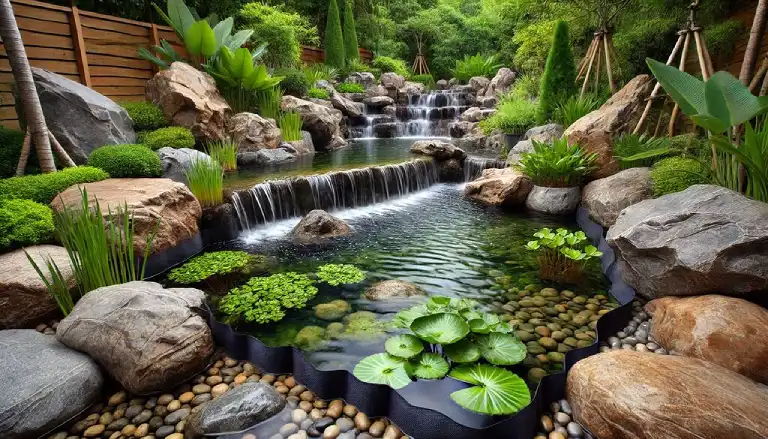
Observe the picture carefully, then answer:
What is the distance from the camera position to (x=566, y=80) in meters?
9.20

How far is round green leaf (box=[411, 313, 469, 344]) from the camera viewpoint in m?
2.66

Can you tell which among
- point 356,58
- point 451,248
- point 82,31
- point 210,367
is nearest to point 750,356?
point 451,248

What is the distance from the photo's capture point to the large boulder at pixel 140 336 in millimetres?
2602

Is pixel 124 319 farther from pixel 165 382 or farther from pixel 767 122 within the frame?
pixel 767 122

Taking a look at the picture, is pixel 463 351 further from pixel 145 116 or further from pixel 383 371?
pixel 145 116

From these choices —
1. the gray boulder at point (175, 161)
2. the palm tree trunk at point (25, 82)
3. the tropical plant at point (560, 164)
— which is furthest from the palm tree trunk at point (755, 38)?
the palm tree trunk at point (25, 82)

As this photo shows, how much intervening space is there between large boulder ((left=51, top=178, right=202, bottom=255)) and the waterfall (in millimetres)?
947

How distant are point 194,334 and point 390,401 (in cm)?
152

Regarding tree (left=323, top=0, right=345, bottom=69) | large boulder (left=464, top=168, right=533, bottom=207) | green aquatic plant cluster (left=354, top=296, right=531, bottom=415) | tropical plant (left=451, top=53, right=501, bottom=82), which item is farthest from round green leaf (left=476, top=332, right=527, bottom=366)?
tropical plant (left=451, top=53, right=501, bottom=82)

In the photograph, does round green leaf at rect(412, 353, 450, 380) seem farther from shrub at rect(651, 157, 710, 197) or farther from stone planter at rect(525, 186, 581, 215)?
stone planter at rect(525, 186, 581, 215)

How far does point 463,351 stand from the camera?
2678mm

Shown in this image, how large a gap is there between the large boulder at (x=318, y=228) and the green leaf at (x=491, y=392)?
11.1 feet

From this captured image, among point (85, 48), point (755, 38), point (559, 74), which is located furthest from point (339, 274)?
point (85, 48)

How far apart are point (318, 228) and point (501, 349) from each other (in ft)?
11.4
